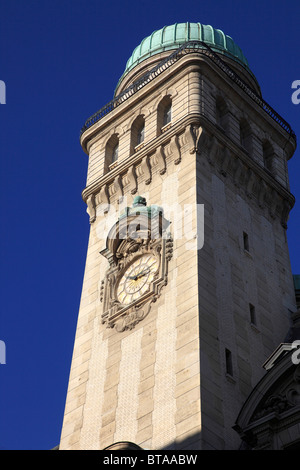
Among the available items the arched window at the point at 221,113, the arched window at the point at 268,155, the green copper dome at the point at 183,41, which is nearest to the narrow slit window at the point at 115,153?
the arched window at the point at 221,113

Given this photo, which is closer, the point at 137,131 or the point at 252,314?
the point at 252,314

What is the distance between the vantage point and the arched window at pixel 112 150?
5503 centimetres

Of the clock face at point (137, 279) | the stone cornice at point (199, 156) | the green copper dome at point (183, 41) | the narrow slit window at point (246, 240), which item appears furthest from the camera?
the green copper dome at point (183, 41)

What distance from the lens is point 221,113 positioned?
174 feet

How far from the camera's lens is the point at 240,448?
37.2m

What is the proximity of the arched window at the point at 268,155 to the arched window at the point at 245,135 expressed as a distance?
1.49 m

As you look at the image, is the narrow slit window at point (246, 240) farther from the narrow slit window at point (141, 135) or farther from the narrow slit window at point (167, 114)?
the narrow slit window at point (141, 135)

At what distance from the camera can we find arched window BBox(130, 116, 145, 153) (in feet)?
176

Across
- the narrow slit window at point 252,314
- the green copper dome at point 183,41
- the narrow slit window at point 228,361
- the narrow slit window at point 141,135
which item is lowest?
the narrow slit window at point 228,361

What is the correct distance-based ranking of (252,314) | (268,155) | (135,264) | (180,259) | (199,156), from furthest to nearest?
(268,155) → (199,156) → (135,264) → (252,314) → (180,259)

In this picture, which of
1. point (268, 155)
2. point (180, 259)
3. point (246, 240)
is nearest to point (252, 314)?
point (180, 259)

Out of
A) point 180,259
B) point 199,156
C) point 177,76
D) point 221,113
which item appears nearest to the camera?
point 180,259

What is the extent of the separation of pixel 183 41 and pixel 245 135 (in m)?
10.00

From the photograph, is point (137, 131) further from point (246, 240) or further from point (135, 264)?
point (135, 264)
